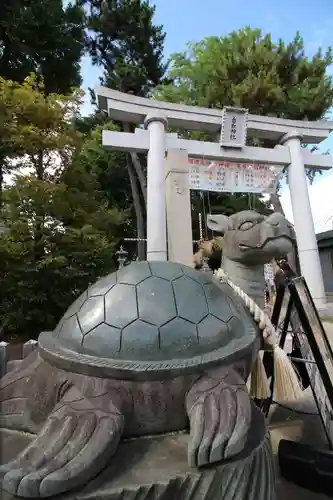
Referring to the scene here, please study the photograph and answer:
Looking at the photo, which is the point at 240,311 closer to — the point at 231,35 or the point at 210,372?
the point at 210,372

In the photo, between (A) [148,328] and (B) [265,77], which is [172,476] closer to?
(A) [148,328]

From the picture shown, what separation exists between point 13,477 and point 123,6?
1471cm

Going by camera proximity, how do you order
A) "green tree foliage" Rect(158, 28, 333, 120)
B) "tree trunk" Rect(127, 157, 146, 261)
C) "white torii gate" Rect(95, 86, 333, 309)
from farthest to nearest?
"tree trunk" Rect(127, 157, 146, 261) < "green tree foliage" Rect(158, 28, 333, 120) < "white torii gate" Rect(95, 86, 333, 309)

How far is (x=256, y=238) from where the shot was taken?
2.05 m

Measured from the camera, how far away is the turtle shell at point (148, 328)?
1.22 meters

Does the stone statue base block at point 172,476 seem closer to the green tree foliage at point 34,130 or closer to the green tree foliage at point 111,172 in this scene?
the green tree foliage at point 34,130

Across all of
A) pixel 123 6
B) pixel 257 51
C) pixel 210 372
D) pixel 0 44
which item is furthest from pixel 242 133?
pixel 123 6

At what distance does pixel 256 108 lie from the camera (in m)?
10.0

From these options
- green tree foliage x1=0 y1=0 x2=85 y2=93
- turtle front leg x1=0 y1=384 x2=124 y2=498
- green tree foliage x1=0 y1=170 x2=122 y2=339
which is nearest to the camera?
turtle front leg x1=0 y1=384 x2=124 y2=498

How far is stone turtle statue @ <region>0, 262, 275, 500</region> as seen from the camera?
1028 millimetres

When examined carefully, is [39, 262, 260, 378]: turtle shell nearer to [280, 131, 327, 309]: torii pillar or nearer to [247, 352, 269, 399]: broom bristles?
[247, 352, 269, 399]: broom bristles

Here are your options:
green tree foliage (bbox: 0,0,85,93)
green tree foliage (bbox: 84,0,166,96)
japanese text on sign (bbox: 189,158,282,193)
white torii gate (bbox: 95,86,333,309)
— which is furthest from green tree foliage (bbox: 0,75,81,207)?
green tree foliage (bbox: 84,0,166,96)

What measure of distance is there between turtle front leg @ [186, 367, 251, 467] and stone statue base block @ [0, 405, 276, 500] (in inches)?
2.0

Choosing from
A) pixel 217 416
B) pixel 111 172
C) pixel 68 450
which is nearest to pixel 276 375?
pixel 217 416
